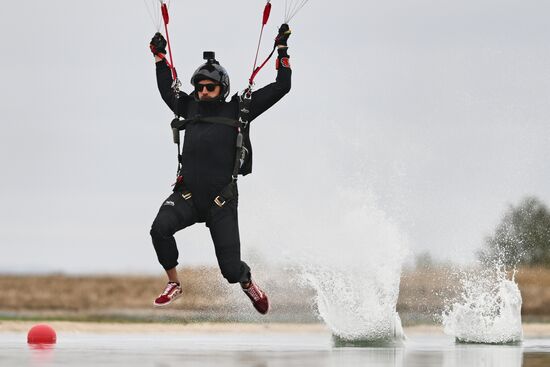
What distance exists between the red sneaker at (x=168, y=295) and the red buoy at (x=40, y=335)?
3.25 metres

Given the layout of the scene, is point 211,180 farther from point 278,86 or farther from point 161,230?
point 278,86

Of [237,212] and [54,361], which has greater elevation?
[237,212]

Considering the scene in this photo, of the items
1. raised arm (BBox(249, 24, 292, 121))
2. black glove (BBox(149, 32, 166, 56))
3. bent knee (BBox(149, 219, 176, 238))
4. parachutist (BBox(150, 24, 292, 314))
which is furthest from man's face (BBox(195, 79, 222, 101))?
bent knee (BBox(149, 219, 176, 238))

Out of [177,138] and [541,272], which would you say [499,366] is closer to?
[177,138]

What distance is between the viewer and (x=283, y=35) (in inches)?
656

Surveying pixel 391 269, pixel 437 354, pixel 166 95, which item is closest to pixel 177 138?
pixel 166 95

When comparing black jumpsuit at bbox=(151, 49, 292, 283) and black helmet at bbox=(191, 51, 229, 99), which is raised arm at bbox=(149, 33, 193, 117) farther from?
black helmet at bbox=(191, 51, 229, 99)

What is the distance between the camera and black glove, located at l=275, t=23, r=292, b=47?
16609 millimetres

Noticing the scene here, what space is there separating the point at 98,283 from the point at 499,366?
91.2 feet

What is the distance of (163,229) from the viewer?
53.7ft

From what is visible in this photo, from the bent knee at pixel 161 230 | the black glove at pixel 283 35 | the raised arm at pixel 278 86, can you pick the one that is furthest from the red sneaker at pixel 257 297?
the black glove at pixel 283 35

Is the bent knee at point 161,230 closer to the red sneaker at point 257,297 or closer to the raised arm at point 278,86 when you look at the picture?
the red sneaker at point 257,297

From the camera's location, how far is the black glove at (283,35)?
54.5ft

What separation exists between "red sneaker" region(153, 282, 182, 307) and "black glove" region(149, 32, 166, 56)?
2.82 meters
